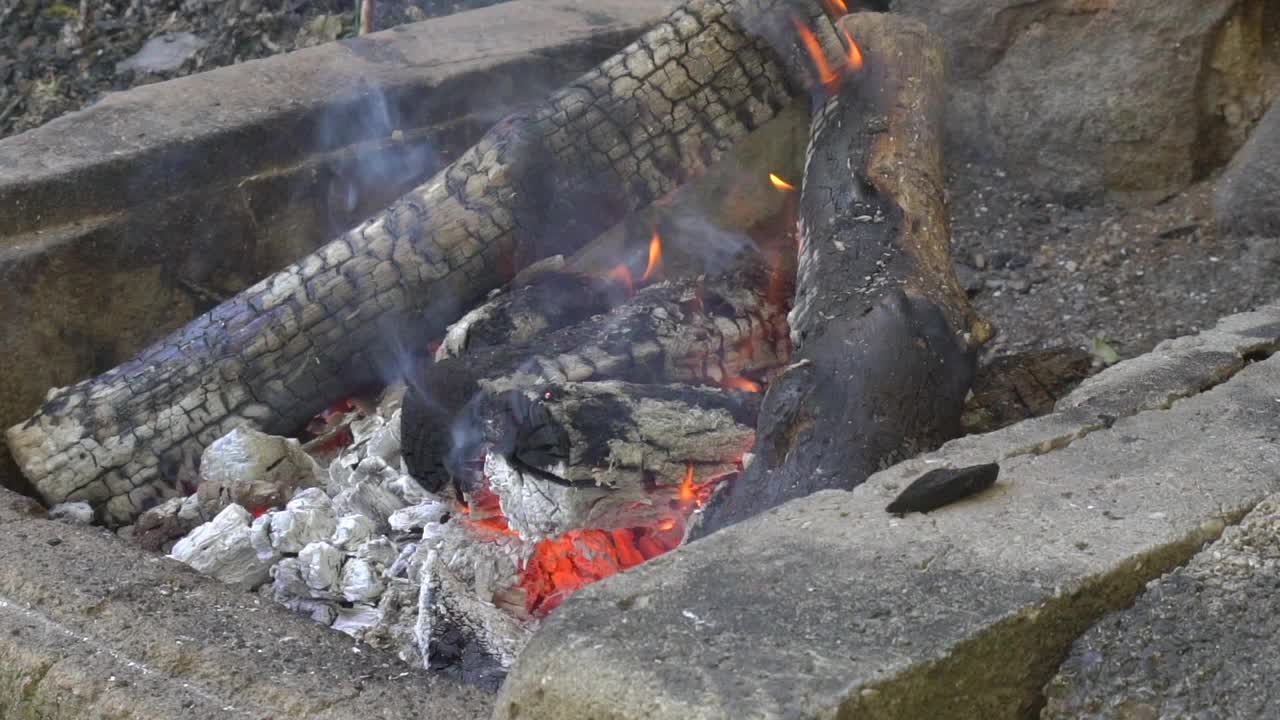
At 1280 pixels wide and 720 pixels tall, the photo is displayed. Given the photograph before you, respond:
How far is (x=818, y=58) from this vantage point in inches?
147

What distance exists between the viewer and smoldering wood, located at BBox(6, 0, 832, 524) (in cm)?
344

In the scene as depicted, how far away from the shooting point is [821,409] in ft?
8.77

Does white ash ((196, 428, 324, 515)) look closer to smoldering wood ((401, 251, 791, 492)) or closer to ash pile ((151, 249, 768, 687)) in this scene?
ash pile ((151, 249, 768, 687))

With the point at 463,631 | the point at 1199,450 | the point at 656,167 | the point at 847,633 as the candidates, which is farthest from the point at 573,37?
the point at 847,633

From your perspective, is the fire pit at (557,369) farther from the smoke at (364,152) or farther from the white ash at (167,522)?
the smoke at (364,152)

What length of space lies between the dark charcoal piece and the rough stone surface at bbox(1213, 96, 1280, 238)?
7.48ft

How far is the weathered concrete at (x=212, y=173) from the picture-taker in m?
3.51

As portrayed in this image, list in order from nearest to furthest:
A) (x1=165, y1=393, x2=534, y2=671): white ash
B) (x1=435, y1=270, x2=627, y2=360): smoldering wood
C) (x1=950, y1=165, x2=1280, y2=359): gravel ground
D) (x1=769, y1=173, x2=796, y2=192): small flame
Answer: (x1=165, y1=393, x2=534, y2=671): white ash → (x1=435, y1=270, x2=627, y2=360): smoldering wood → (x1=950, y1=165, x2=1280, y2=359): gravel ground → (x1=769, y1=173, x2=796, y2=192): small flame

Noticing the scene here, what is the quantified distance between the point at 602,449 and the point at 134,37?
397 cm

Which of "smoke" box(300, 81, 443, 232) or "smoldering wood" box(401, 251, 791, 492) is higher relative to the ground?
"smoke" box(300, 81, 443, 232)

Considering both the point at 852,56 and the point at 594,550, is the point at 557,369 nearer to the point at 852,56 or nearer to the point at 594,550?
the point at 594,550

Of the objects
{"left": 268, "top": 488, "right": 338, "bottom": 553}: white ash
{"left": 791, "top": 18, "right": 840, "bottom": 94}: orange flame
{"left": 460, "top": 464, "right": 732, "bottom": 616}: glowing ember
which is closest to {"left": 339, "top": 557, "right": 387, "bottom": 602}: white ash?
{"left": 268, "top": 488, "right": 338, "bottom": 553}: white ash

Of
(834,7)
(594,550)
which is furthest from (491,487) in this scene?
(834,7)

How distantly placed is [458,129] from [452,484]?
4.46 feet
